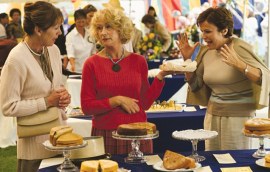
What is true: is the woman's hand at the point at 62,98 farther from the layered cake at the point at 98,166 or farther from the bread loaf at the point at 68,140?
the layered cake at the point at 98,166

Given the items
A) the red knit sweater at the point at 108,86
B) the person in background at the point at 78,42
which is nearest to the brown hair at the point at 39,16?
the red knit sweater at the point at 108,86

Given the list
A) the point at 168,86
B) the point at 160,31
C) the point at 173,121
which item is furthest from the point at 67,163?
the point at 160,31

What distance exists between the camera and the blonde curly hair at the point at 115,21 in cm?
273

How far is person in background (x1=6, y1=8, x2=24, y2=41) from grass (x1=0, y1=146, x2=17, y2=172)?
288 cm

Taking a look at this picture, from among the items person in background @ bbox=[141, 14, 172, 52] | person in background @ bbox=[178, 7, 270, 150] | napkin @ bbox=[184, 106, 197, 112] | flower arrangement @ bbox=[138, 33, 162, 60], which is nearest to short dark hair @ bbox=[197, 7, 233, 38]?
person in background @ bbox=[178, 7, 270, 150]

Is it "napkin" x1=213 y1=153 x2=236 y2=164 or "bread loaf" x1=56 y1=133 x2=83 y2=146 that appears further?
"napkin" x1=213 y1=153 x2=236 y2=164

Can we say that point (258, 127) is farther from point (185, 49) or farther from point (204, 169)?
point (185, 49)

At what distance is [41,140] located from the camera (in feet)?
8.21

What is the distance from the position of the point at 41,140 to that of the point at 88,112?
13.7 inches

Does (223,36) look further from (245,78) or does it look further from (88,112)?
(88,112)

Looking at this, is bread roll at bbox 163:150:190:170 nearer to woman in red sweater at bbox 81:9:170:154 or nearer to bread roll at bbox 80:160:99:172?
bread roll at bbox 80:160:99:172

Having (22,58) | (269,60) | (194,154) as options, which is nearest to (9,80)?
(22,58)

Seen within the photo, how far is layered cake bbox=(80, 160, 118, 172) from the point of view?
2.19 metres

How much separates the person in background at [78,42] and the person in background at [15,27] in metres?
2.25
